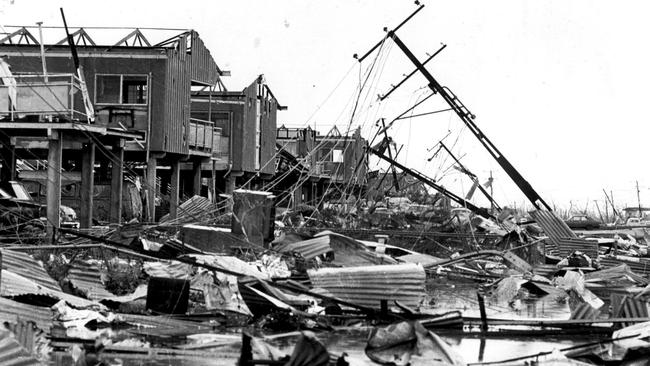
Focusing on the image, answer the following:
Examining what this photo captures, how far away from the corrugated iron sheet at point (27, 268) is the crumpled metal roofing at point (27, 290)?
0.80 feet

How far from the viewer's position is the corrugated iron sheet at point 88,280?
11.9 metres

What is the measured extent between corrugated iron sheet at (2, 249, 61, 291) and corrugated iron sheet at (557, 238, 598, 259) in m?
13.2

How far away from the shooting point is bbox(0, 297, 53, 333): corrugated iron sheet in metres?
9.19

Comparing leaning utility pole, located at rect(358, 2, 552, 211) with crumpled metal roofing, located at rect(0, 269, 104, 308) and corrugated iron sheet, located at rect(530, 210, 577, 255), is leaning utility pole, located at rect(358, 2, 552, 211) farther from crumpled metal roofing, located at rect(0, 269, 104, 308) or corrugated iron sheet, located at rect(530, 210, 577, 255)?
crumpled metal roofing, located at rect(0, 269, 104, 308)

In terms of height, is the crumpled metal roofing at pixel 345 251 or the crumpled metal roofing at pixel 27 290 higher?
the crumpled metal roofing at pixel 345 251

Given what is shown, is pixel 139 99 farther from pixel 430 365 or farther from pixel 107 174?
pixel 430 365

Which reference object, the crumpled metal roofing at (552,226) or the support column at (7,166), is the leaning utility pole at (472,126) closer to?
the crumpled metal roofing at (552,226)

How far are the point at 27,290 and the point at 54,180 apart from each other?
1337cm

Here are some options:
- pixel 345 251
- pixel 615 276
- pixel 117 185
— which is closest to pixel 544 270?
pixel 615 276

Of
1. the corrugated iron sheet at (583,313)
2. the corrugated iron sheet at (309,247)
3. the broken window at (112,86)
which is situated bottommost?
the corrugated iron sheet at (583,313)

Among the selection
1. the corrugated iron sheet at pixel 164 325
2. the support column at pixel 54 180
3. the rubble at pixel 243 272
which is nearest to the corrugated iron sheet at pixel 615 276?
the rubble at pixel 243 272

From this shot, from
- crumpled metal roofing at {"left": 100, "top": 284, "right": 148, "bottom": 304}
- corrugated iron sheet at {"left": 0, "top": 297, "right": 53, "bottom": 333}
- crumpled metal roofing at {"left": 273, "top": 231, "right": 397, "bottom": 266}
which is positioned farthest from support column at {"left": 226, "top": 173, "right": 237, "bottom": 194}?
corrugated iron sheet at {"left": 0, "top": 297, "right": 53, "bottom": 333}

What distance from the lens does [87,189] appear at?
84.8 feet

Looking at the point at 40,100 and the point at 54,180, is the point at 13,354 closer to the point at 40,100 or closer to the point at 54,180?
the point at 54,180
